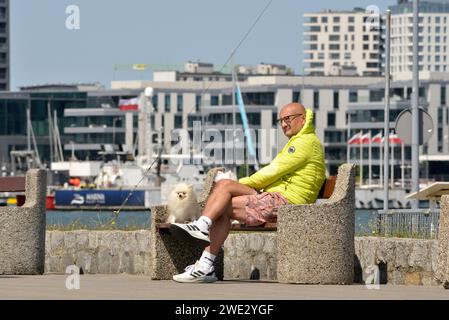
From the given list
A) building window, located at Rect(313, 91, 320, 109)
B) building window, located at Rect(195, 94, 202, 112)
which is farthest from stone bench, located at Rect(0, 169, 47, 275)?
building window, located at Rect(195, 94, 202, 112)

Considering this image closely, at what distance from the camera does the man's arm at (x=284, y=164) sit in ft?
41.9

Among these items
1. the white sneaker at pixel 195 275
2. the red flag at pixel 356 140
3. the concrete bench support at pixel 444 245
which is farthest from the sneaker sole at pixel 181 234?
the red flag at pixel 356 140

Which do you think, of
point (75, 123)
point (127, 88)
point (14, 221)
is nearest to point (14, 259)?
point (14, 221)

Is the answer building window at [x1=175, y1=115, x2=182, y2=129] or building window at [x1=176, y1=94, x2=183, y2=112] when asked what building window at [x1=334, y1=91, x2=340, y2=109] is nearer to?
building window at [x1=175, y1=115, x2=182, y2=129]

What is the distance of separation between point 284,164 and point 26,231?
2.68 metres

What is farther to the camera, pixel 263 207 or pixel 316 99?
pixel 316 99

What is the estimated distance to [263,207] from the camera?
1272 cm

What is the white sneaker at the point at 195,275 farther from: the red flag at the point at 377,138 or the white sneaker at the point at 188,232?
the red flag at the point at 377,138

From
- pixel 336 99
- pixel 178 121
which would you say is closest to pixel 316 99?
pixel 336 99

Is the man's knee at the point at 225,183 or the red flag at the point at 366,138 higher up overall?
the red flag at the point at 366,138

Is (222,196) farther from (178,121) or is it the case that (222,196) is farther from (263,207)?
(178,121)

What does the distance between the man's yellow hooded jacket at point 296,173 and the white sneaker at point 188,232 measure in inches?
24.5

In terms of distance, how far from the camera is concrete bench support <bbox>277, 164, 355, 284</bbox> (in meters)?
12.4
